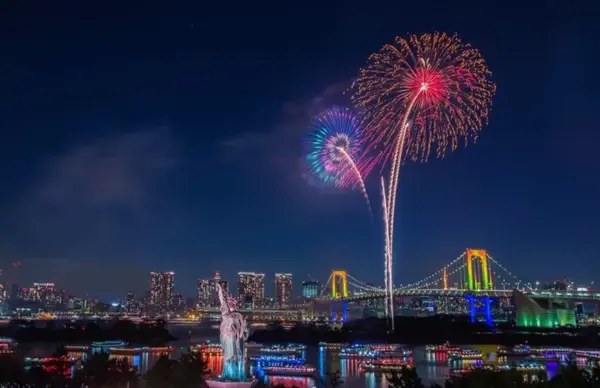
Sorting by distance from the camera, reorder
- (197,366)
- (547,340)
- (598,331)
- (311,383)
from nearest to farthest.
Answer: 1. (197,366)
2. (311,383)
3. (547,340)
4. (598,331)

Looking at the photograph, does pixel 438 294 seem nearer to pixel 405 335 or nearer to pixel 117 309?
pixel 405 335

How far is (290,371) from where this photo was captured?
37656 mm

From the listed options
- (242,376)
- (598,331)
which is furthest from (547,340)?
(242,376)

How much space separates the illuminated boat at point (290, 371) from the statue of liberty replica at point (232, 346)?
21.5 meters

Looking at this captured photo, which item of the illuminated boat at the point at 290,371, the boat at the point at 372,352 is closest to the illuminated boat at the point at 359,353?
the boat at the point at 372,352

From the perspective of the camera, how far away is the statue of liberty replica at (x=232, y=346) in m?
15.7

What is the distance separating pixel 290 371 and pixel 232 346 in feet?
74.4

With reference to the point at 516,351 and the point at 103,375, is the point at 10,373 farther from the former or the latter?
the point at 516,351

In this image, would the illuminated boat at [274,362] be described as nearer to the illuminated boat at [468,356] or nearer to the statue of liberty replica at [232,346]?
the illuminated boat at [468,356]

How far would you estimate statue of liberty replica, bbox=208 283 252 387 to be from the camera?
15.7 m

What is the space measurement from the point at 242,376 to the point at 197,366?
465 cm

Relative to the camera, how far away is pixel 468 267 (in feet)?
252

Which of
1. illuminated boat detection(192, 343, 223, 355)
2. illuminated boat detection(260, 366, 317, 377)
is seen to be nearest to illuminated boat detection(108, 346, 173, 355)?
illuminated boat detection(192, 343, 223, 355)

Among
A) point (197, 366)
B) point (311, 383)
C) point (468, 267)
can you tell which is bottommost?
point (311, 383)
